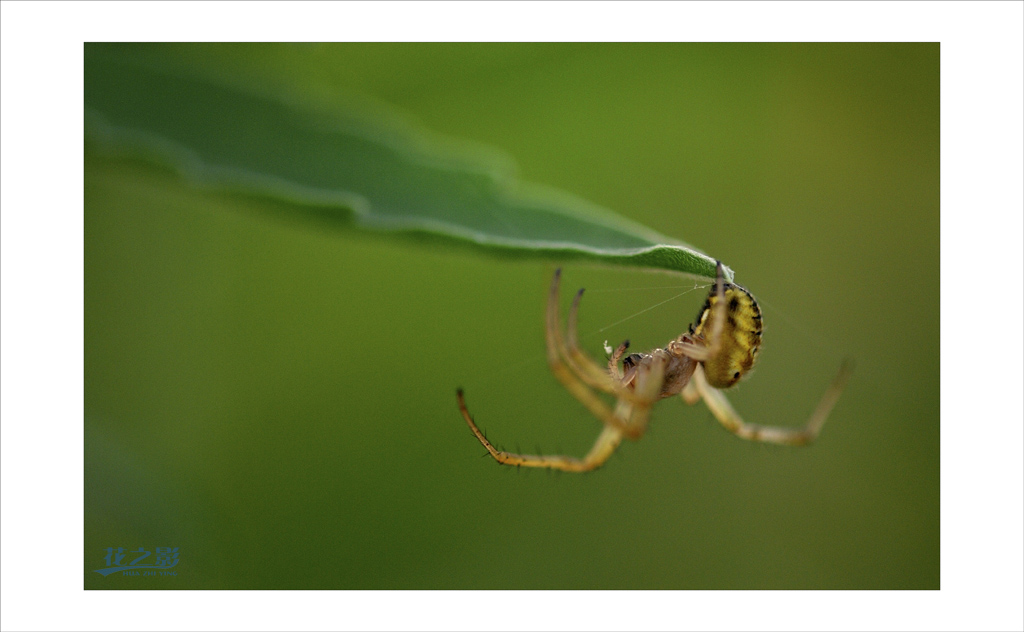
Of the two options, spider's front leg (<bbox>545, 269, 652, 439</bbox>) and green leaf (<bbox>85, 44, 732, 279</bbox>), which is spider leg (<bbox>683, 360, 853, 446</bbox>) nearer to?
spider's front leg (<bbox>545, 269, 652, 439</bbox>)

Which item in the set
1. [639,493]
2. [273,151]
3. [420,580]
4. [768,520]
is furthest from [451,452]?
[273,151]

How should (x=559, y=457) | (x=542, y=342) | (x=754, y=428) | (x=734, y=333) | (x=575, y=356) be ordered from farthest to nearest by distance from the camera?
(x=542, y=342) → (x=754, y=428) → (x=559, y=457) → (x=575, y=356) → (x=734, y=333)

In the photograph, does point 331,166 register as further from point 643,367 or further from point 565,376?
point 643,367

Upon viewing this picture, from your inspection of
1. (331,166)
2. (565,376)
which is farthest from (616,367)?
(331,166)

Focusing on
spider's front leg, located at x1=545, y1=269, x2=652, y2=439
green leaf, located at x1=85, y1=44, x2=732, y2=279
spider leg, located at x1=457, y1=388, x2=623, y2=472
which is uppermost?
green leaf, located at x1=85, y1=44, x2=732, y2=279

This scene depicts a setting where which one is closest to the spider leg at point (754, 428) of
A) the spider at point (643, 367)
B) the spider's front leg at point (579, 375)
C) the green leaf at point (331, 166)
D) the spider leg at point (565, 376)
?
the spider at point (643, 367)

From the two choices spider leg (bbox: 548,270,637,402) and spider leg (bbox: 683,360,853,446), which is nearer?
spider leg (bbox: 548,270,637,402)

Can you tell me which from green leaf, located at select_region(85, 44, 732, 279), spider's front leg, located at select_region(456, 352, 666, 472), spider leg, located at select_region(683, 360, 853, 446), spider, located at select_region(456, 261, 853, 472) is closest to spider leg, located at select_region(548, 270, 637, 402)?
spider, located at select_region(456, 261, 853, 472)
